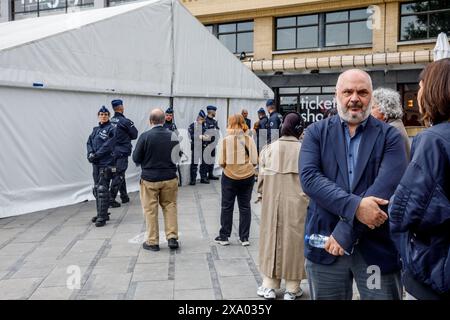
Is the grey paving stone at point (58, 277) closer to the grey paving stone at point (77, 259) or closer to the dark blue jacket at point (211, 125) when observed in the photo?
the grey paving stone at point (77, 259)

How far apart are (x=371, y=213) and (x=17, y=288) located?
3.77m

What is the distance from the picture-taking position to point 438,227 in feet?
6.73

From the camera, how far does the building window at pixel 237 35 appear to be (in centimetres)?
2436

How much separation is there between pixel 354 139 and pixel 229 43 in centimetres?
2297

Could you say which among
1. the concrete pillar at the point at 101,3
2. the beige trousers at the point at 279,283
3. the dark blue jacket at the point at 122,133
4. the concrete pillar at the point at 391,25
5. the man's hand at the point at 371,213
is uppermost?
the concrete pillar at the point at 101,3

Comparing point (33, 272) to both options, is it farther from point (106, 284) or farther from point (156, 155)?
point (156, 155)

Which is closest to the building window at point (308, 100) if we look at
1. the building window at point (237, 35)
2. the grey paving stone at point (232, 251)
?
the building window at point (237, 35)

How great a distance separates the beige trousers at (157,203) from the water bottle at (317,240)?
368 centimetres

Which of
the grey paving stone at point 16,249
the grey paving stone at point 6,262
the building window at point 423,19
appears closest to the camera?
the grey paving stone at point 6,262

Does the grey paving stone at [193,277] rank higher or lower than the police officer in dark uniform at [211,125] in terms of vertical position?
lower

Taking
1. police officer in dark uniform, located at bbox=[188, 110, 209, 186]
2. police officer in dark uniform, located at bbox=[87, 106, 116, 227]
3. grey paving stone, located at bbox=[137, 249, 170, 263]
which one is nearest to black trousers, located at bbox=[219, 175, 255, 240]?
grey paving stone, located at bbox=[137, 249, 170, 263]

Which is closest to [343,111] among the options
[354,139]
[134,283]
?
[354,139]

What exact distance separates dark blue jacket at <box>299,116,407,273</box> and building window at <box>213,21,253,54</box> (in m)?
22.2

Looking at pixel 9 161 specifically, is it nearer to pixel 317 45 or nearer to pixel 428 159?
pixel 428 159
